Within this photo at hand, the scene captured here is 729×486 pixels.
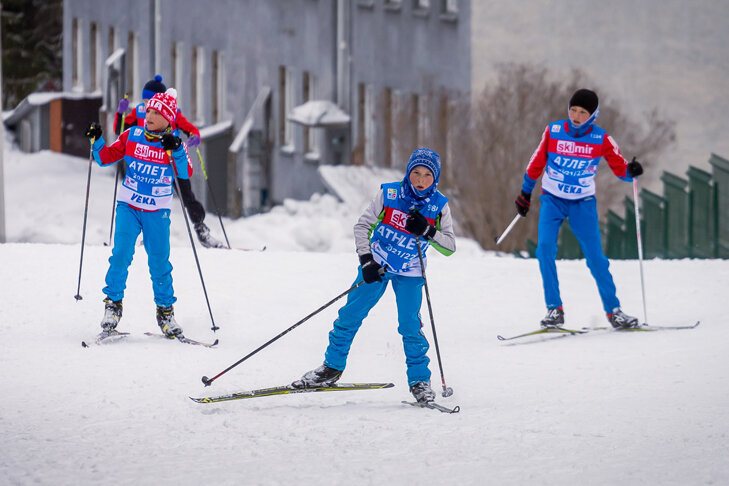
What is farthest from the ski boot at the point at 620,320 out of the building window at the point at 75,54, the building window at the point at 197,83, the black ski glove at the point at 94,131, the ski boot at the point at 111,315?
the building window at the point at 75,54

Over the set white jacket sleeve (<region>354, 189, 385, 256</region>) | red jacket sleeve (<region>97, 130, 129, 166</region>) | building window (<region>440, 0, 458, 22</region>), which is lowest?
white jacket sleeve (<region>354, 189, 385, 256</region>)

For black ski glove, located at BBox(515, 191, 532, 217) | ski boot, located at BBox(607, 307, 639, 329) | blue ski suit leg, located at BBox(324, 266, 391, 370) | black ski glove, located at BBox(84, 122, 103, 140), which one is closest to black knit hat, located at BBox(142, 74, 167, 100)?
black ski glove, located at BBox(84, 122, 103, 140)

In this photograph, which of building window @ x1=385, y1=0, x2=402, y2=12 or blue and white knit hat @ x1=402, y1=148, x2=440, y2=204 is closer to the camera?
blue and white knit hat @ x1=402, y1=148, x2=440, y2=204

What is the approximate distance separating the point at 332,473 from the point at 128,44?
102ft

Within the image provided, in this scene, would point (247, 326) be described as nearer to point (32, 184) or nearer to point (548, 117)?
point (548, 117)

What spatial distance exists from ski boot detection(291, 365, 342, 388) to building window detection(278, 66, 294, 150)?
70.0 feet

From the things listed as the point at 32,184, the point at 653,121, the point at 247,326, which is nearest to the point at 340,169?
the point at 653,121

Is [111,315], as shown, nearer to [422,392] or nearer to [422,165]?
[422,392]

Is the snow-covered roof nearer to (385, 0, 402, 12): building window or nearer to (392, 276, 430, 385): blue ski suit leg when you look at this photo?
(385, 0, 402, 12): building window

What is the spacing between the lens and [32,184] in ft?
103

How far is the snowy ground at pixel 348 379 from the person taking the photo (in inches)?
215

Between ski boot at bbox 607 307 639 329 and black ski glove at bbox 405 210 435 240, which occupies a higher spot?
black ski glove at bbox 405 210 435 240

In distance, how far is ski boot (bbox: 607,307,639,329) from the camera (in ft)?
31.6

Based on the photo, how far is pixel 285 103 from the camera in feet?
94.6
